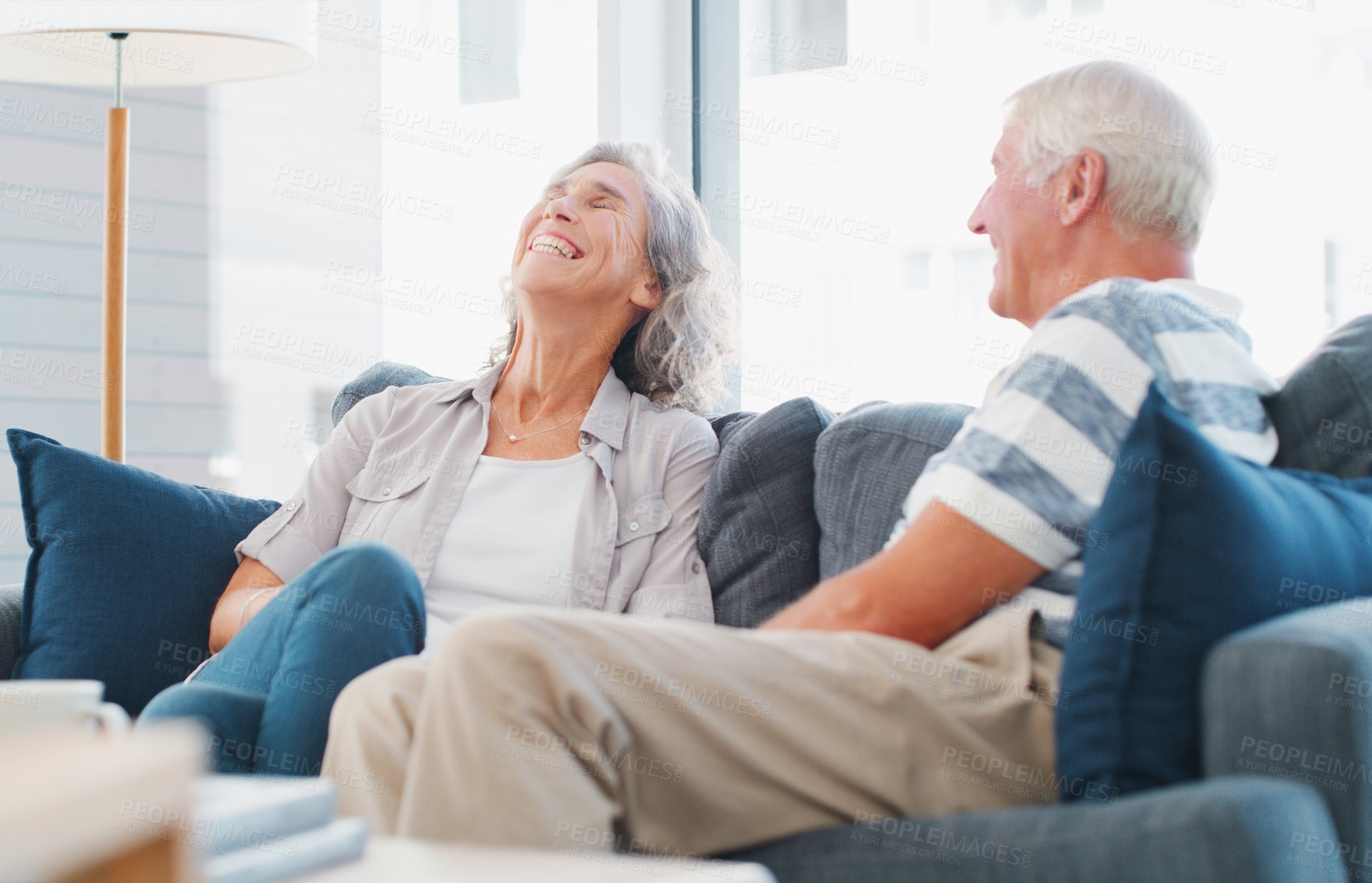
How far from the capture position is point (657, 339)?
2.28 m

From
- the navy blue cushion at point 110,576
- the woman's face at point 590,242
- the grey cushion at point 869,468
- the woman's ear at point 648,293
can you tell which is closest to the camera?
the grey cushion at point 869,468

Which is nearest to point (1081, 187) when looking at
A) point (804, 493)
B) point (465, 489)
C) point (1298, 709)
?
point (804, 493)

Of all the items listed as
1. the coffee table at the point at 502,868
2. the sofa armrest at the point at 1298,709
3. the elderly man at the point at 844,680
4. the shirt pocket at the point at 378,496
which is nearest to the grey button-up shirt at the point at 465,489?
the shirt pocket at the point at 378,496

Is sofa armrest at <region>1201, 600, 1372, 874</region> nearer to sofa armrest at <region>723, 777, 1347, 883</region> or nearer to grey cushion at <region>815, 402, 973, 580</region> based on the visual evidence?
sofa armrest at <region>723, 777, 1347, 883</region>

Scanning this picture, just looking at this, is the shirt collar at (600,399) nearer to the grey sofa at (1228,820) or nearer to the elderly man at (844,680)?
the elderly man at (844,680)

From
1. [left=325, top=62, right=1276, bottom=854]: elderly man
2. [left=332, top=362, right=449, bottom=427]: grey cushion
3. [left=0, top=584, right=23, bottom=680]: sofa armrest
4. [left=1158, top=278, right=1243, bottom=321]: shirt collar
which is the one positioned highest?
[left=1158, top=278, right=1243, bottom=321]: shirt collar

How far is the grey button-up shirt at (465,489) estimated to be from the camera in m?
1.91

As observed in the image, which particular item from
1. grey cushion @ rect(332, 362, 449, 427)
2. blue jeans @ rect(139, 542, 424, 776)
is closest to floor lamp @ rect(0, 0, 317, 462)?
grey cushion @ rect(332, 362, 449, 427)

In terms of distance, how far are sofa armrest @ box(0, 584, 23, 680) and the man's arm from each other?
4.45 ft

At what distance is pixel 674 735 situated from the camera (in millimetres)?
1083

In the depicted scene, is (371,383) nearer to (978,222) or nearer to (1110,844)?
(978,222)

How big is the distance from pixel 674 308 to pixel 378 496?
2.19 ft

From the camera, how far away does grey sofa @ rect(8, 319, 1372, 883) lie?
2.81ft

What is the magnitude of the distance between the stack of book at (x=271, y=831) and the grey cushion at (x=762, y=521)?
1.23m
